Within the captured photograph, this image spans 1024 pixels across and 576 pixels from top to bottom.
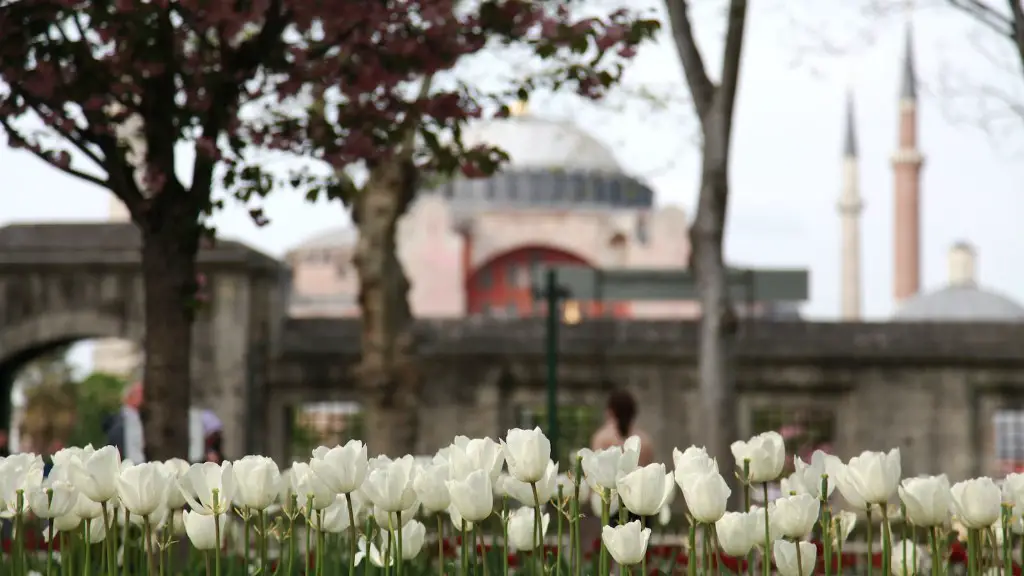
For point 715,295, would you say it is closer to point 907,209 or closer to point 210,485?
point 210,485

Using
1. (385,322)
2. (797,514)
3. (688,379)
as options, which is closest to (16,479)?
(797,514)

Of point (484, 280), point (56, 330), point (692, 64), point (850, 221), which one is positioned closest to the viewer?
point (692, 64)

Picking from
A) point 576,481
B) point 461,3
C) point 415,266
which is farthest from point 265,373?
point 415,266

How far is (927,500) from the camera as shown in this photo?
11.8 feet

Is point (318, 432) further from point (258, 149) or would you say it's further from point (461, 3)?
point (258, 149)

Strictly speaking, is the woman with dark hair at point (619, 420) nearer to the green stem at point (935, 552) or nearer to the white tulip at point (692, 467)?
the green stem at point (935, 552)

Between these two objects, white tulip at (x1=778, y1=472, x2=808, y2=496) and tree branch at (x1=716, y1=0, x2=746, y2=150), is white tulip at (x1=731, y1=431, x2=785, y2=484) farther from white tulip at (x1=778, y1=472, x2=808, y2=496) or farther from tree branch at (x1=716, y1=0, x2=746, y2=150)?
tree branch at (x1=716, y1=0, x2=746, y2=150)

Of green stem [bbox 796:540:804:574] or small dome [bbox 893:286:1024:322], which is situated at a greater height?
small dome [bbox 893:286:1024:322]

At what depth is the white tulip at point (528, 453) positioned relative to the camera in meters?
3.34

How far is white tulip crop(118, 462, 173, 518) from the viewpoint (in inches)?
135

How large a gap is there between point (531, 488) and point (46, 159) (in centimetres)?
376

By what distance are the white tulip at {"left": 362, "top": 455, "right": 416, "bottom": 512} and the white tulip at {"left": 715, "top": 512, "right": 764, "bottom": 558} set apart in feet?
2.52

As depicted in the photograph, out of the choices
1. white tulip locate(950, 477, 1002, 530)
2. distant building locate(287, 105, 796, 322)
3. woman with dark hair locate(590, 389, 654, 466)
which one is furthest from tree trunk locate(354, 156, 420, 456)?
distant building locate(287, 105, 796, 322)

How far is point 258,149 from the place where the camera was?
7391 mm
